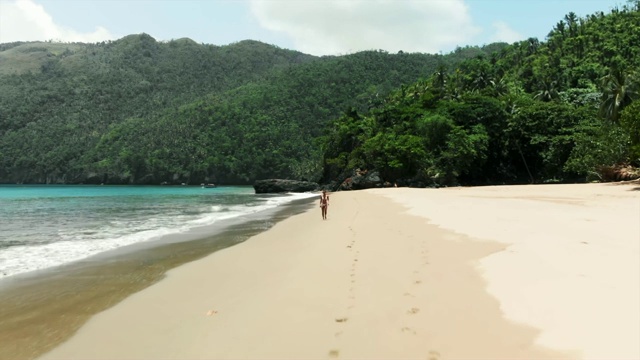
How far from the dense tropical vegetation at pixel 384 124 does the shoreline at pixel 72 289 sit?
34784 millimetres

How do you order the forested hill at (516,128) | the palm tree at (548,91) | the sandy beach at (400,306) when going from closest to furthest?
1. the sandy beach at (400,306)
2. the forested hill at (516,128)
3. the palm tree at (548,91)

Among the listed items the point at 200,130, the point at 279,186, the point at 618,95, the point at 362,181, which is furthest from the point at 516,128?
the point at 200,130

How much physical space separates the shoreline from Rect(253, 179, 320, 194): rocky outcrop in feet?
219

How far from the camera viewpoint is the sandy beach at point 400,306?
15.5ft

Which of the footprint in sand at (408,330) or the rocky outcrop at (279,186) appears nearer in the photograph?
the footprint in sand at (408,330)

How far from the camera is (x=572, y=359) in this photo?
13.4 ft

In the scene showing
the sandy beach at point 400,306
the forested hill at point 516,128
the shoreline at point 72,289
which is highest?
the forested hill at point 516,128

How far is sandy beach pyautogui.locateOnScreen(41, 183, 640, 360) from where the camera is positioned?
15.5 ft

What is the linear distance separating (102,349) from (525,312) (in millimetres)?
5876

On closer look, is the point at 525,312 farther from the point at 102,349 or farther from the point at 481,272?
the point at 102,349

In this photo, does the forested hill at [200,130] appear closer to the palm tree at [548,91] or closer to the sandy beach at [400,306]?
the palm tree at [548,91]

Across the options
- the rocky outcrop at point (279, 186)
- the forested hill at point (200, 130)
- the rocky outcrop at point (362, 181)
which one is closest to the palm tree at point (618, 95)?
the rocky outcrop at point (362, 181)

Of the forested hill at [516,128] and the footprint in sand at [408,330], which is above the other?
the forested hill at [516,128]

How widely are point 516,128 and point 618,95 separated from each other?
14209 mm
